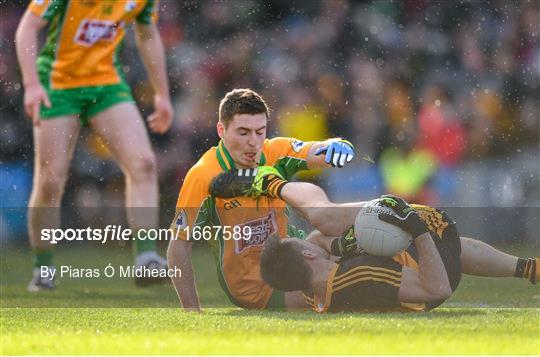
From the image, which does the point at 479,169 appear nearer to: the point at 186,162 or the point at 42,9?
the point at 186,162

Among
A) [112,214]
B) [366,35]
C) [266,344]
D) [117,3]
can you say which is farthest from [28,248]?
[266,344]

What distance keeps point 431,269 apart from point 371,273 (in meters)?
0.28

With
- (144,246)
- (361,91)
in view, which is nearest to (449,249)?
(144,246)

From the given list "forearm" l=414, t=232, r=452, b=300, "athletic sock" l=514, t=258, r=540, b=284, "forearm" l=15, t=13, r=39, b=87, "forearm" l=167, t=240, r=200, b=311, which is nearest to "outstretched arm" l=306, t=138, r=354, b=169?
"forearm" l=414, t=232, r=452, b=300

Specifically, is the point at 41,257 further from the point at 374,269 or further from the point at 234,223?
the point at 374,269

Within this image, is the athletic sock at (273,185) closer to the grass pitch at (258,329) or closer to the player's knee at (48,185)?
the grass pitch at (258,329)

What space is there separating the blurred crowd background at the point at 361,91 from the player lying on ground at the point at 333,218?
12.2 feet

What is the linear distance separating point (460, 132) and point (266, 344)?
20.4 feet

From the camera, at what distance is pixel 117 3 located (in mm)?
6840

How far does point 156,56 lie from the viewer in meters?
7.18

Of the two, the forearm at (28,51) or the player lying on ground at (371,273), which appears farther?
the forearm at (28,51)

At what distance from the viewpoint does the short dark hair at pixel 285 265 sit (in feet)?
16.8

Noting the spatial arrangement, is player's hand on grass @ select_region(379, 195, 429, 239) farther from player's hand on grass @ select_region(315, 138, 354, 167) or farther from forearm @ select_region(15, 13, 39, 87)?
forearm @ select_region(15, 13, 39, 87)

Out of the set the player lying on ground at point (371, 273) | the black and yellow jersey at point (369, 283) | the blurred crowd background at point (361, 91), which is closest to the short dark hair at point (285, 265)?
the player lying on ground at point (371, 273)
